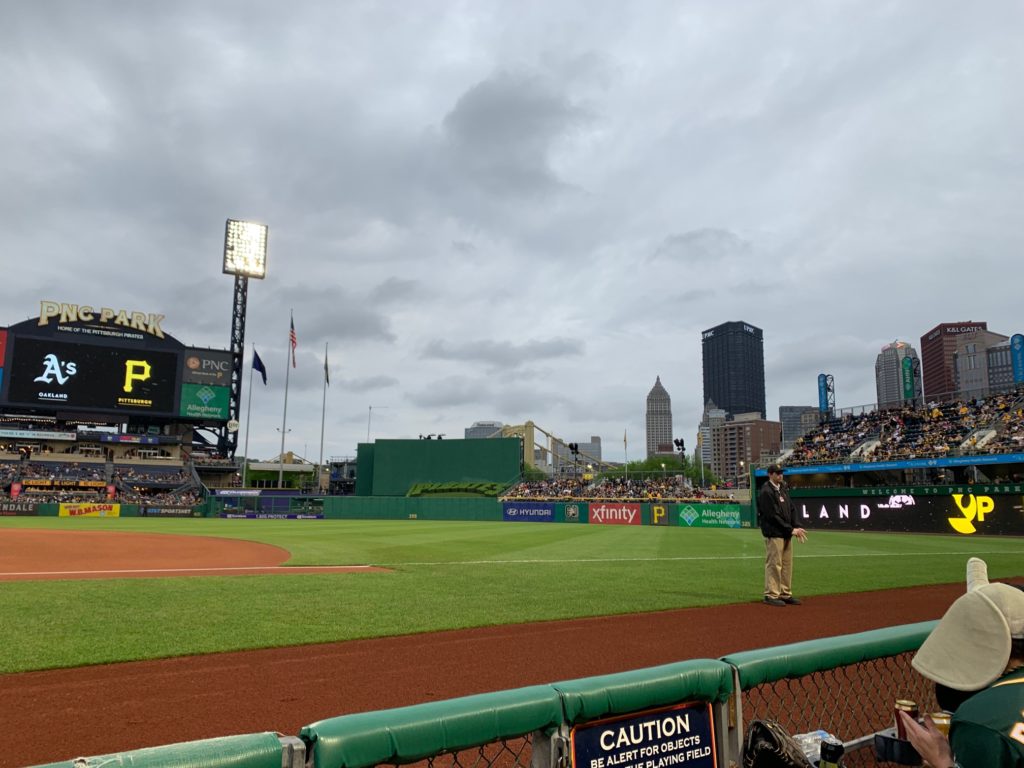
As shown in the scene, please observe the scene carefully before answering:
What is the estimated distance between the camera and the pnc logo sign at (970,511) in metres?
28.8

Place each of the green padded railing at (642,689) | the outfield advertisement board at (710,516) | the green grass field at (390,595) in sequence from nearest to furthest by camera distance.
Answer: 1. the green padded railing at (642,689)
2. the green grass field at (390,595)
3. the outfield advertisement board at (710,516)

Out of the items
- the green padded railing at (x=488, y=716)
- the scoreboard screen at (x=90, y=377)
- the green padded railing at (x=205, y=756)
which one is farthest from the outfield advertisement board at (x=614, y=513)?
the scoreboard screen at (x=90, y=377)

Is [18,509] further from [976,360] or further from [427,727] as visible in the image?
[976,360]

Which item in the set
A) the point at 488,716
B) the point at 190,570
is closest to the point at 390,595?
the point at 190,570

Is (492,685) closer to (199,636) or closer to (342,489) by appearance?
(199,636)

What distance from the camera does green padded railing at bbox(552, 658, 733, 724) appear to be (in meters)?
2.21

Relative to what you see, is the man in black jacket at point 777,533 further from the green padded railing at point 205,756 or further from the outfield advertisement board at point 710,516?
the outfield advertisement board at point 710,516

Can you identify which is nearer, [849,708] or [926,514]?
[849,708]

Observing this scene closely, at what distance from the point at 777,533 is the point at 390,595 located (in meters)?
5.91

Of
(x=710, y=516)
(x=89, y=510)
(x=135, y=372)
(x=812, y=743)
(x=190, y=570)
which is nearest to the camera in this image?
(x=812, y=743)

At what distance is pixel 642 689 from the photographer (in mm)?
2340

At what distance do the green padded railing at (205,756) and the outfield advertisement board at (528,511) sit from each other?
43.6m

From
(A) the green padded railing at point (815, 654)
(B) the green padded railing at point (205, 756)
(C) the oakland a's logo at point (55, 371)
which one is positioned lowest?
(A) the green padded railing at point (815, 654)

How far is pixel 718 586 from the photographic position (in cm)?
1155
